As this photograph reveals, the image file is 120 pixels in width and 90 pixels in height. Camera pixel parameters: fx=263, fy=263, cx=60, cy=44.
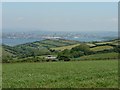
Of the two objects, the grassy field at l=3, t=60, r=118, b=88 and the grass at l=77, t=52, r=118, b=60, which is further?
the grass at l=77, t=52, r=118, b=60

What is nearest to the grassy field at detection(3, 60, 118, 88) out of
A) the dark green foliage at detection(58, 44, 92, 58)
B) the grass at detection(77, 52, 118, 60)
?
the grass at detection(77, 52, 118, 60)

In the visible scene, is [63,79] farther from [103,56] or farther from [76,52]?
[76,52]

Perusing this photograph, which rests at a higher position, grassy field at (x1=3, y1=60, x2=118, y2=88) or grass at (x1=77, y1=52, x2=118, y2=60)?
grassy field at (x1=3, y1=60, x2=118, y2=88)

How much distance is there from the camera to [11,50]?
48938 millimetres

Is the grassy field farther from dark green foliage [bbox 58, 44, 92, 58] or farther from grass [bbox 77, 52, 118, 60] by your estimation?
dark green foliage [bbox 58, 44, 92, 58]

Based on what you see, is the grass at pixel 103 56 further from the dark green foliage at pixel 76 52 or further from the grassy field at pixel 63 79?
the grassy field at pixel 63 79

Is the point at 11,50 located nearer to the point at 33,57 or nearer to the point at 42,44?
the point at 33,57

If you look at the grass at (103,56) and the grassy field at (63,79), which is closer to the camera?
the grassy field at (63,79)

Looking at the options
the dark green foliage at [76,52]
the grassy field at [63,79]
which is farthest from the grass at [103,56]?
the grassy field at [63,79]

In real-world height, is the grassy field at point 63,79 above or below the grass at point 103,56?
above

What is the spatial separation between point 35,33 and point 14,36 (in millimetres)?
11583

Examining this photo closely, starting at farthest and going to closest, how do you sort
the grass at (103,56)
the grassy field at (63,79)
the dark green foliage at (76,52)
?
the dark green foliage at (76,52), the grass at (103,56), the grassy field at (63,79)

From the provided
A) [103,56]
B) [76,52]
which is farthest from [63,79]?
[76,52]

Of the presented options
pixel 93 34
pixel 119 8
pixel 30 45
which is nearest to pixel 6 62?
pixel 30 45
